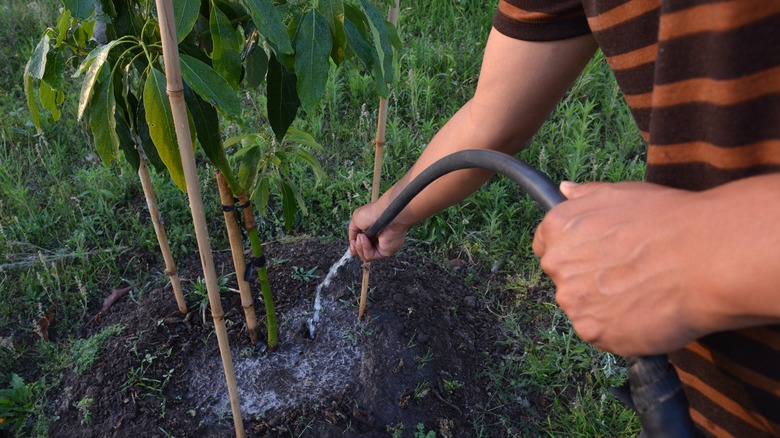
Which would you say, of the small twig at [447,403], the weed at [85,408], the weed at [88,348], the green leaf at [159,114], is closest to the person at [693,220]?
the green leaf at [159,114]

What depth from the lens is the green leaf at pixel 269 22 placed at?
3.76ft

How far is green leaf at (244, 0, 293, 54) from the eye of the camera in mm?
1147

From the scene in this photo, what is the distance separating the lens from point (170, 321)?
2186 mm

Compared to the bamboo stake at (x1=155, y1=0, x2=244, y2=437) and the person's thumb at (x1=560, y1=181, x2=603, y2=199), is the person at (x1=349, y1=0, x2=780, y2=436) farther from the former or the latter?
the bamboo stake at (x1=155, y1=0, x2=244, y2=437)

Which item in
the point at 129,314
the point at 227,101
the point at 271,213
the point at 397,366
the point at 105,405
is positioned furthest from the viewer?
the point at 271,213

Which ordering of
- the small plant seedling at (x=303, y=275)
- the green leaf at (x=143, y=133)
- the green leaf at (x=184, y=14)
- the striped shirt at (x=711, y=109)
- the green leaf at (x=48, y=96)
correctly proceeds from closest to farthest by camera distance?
the striped shirt at (x=711, y=109)
the green leaf at (x=184, y=14)
the green leaf at (x=143, y=133)
the green leaf at (x=48, y=96)
the small plant seedling at (x=303, y=275)

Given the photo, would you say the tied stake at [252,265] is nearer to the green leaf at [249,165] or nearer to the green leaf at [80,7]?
the green leaf at [249,165]

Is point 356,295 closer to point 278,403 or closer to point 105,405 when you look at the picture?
point 278,403

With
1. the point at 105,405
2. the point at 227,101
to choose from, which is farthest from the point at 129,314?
the point at 227,101

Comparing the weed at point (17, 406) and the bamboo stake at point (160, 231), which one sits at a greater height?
the bamboo stake at point (160, 231)

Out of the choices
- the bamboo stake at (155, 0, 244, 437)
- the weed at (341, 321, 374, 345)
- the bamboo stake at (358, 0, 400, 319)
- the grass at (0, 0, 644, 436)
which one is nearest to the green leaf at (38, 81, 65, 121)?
the bamboo stake at (155, 0, 244, 437)

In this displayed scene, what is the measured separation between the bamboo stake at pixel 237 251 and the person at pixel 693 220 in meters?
0.96

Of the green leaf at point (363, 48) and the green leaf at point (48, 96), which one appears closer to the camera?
the green leaf at point (363, 48)

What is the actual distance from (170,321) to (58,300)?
23.7 inches
